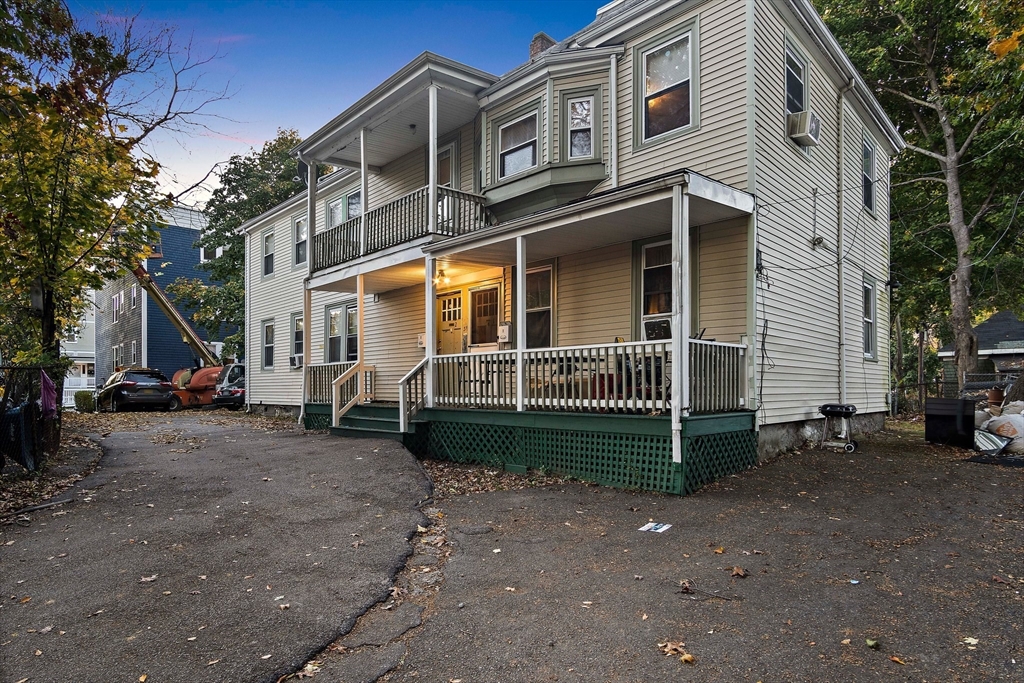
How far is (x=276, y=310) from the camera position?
19.4 m

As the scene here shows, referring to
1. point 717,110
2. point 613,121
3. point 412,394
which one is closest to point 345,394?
point 412,394

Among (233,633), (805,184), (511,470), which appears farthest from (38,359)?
(805,184)

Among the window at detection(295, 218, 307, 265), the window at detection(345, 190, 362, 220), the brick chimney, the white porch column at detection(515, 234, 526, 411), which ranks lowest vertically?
the white porch column at detection(515, 234, 526, 411)

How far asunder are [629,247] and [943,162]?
49.0 ft

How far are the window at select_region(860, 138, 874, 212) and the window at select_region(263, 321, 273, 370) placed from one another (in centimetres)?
1680

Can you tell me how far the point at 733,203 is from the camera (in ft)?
27.0

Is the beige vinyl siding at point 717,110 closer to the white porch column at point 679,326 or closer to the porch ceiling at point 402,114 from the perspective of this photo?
the white porch column at point 679,326

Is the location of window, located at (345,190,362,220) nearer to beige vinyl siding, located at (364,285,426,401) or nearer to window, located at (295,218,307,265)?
window, located at (295,218,307,265)

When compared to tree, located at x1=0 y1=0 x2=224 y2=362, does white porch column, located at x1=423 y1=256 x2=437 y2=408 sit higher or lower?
lower

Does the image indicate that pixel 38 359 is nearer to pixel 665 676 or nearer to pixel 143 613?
pixel 143 613

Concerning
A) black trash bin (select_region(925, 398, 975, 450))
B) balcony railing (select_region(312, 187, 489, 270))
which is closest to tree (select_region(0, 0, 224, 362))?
balcony railing (select_region(312, 187, 489, 270))

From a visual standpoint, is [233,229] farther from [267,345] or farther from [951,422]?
[951,422]

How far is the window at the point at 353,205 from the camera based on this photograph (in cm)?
1650

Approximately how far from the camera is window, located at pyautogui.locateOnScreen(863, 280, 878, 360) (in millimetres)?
12797
